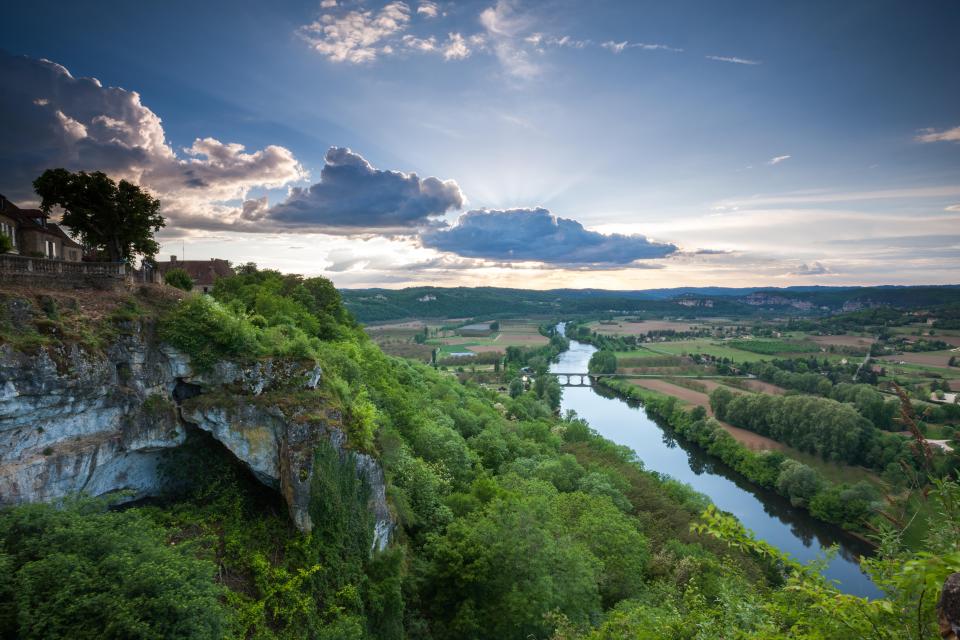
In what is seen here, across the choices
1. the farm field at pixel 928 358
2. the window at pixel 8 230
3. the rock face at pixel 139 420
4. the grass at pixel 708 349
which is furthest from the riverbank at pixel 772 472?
the farm field at pixel 928 358

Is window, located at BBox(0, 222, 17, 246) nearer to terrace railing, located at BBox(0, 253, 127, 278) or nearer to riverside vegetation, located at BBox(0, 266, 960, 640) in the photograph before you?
terrace railing, located at BBox(0, 253, 127, 278)

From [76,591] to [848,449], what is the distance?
63634mm

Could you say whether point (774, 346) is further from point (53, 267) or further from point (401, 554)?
point (53, 267)

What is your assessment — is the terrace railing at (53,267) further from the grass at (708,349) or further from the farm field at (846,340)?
the farm field at (846,340)

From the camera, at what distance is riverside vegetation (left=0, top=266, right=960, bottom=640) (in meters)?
7.52

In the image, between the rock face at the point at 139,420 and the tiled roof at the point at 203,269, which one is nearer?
the rock face at the point at 139,420

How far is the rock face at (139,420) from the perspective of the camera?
1195cm

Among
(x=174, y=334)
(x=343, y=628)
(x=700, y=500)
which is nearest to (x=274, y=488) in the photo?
(x=343, y=628)

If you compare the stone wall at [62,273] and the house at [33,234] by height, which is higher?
the house at [33,234]

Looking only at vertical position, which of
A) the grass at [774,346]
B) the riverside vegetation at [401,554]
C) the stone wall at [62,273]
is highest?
the stone wall at [62,273]

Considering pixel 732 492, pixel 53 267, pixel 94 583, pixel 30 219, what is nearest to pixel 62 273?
pixel 53 267

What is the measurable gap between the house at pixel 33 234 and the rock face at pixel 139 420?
11.4 m

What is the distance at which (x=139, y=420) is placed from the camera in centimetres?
1445

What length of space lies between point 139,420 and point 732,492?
2054 inches
